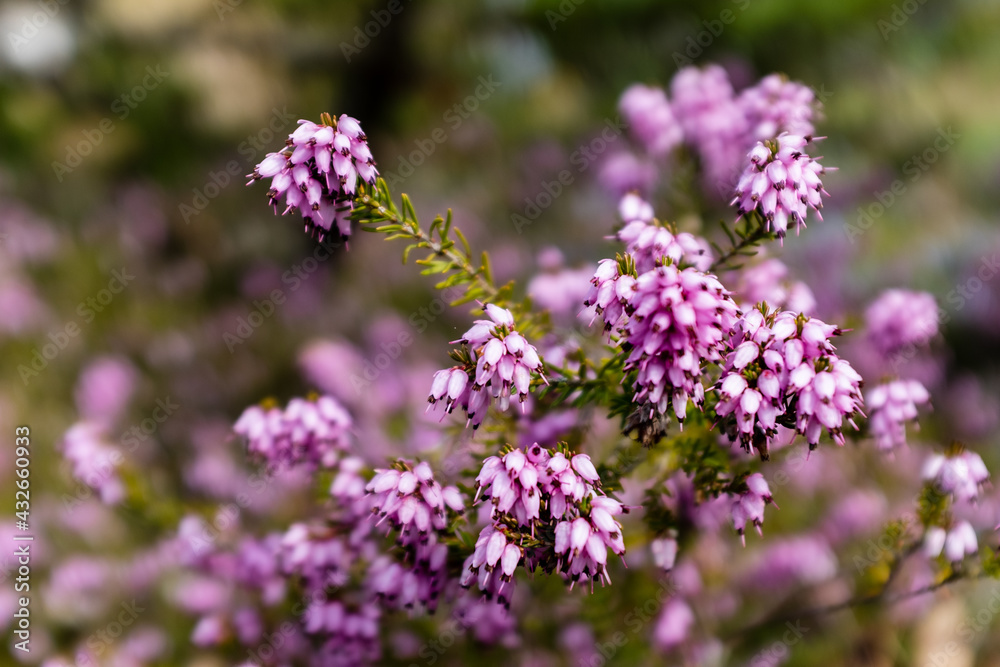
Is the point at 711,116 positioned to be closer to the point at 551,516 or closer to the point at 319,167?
the point at 319,167

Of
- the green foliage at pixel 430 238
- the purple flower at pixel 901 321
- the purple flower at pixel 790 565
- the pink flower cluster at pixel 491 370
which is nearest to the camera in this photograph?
the pink flower cluster at pixel 491 370

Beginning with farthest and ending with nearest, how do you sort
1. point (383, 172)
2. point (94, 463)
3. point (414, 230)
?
point (383, 172) → point (94, 463) → point (414, 230)

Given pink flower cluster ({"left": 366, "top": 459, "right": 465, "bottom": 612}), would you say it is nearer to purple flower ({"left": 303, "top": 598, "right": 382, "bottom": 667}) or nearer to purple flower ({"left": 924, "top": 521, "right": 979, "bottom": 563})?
purple flower ({"left": 303, "top": 598, "right": 382, "bottom": 667})

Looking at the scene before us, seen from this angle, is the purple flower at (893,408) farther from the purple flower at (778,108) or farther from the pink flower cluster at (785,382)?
the purple flower at (778,108)

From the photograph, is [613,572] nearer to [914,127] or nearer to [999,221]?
[914,127]

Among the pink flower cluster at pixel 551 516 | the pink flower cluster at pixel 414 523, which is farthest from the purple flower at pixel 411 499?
the pink flower cluster at pixel 551 516

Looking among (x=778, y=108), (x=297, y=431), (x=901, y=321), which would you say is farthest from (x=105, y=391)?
(x=901, y=321)
